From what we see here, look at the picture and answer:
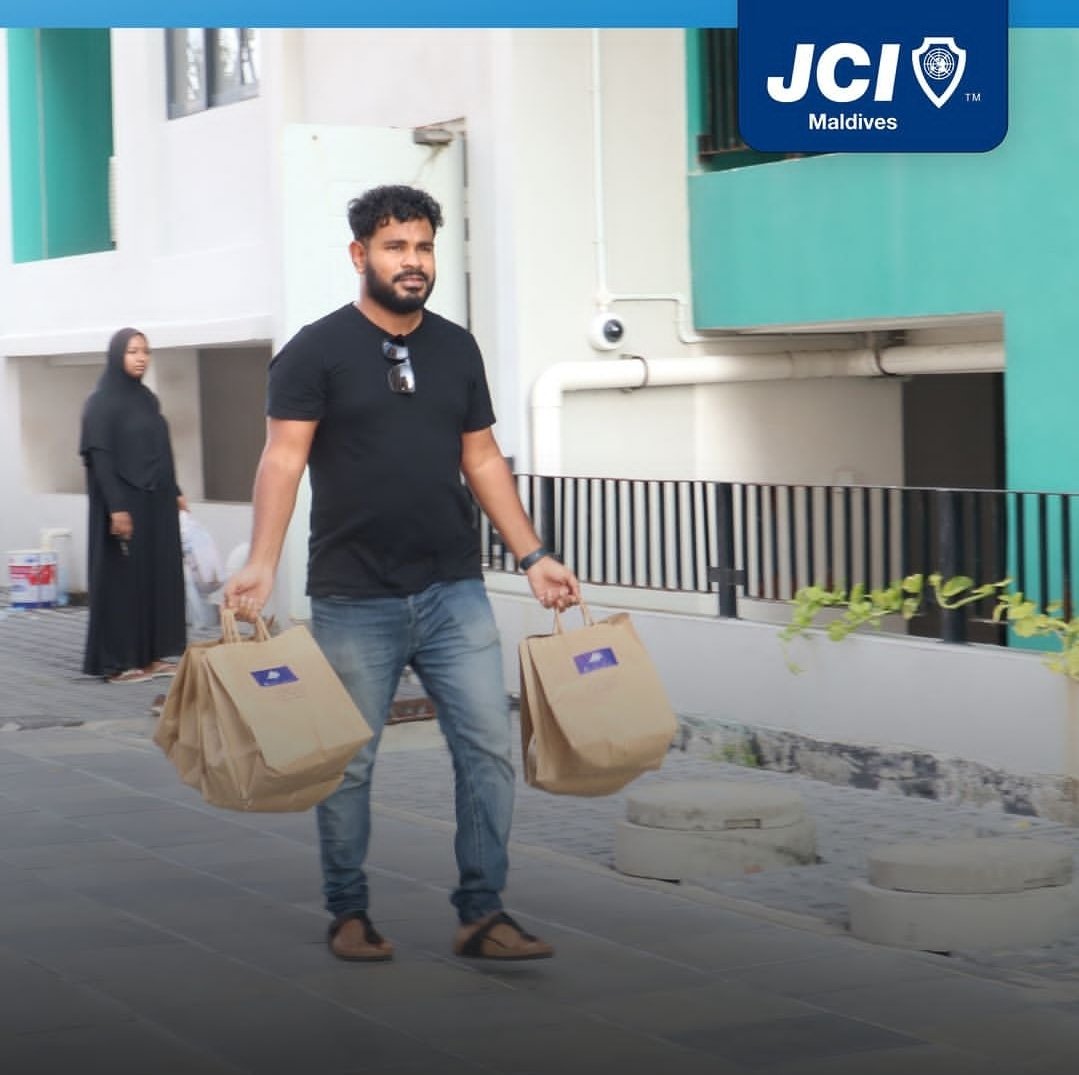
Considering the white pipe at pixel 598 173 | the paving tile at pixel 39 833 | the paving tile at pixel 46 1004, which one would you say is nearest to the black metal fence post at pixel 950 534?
the paving tile at pixel 39 833

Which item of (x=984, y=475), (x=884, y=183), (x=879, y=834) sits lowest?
(x=879, y=834)

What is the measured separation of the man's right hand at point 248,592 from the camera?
5.91m

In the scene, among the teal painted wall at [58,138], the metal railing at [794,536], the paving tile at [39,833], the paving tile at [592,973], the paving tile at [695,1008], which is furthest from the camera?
Answer: the teal painted wall at [58,138]

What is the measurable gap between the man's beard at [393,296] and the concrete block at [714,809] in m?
2.07

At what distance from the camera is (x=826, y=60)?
27.8ft

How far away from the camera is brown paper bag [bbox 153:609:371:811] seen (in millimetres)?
5688

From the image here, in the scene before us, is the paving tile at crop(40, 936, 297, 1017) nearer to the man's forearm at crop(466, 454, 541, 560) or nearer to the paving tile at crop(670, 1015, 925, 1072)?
the paving tile at crop(670, 1015, 925, 1072)

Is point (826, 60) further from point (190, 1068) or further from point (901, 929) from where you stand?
point (190, 1068)

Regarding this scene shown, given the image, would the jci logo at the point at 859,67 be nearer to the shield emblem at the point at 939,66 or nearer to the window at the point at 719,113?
the shield emblem at the point at 939,66

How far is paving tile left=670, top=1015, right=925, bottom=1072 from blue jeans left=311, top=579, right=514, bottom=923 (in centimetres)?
92

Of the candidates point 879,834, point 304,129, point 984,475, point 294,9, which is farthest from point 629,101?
point 294,9

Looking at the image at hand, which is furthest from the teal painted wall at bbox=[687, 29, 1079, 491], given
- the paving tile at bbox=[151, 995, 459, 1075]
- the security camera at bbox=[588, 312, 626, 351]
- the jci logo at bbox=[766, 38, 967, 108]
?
the paving tile at bbox=[151, 995, 459, 1075]

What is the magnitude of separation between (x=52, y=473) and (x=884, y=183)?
10.1 meters

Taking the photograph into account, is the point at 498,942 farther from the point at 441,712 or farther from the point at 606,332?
the point at 606,332
